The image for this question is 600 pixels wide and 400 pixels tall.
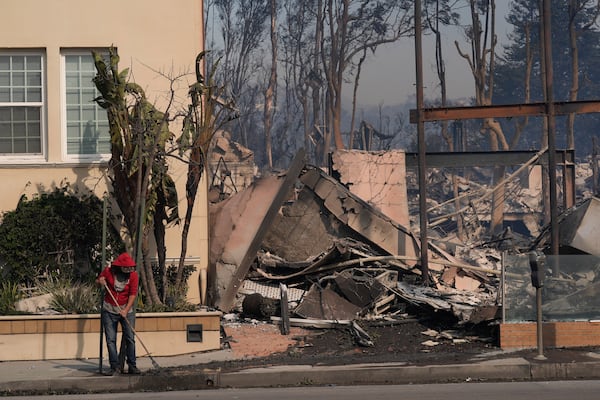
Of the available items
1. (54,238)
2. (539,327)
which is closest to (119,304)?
(54,238)

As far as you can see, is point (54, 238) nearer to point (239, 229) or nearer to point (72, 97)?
point (72, 97)

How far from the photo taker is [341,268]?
18.8 m

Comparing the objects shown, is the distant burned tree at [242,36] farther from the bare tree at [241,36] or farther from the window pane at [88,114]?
the window pane at [88,114]

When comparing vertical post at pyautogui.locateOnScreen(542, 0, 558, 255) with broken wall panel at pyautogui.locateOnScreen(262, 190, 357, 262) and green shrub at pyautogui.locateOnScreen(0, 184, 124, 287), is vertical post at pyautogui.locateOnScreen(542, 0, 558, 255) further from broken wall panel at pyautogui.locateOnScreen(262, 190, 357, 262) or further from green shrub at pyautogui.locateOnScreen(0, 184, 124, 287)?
green shrub at pyautogui.locateOnScreen(0, 184, 124, 287)

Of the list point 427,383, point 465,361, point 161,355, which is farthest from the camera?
point 161,355

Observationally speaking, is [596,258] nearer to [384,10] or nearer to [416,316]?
[416,316]

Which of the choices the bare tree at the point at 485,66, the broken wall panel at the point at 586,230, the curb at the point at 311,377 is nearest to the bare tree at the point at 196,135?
the curb at the point at 311,377

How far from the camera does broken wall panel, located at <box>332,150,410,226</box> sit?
87.2 ft

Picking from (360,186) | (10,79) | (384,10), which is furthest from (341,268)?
(384,10)

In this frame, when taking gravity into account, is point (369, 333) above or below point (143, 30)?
below

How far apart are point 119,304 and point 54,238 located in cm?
376

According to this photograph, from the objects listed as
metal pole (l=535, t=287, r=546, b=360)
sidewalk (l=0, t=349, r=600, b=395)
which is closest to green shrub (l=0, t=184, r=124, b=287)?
sidewalk (l=0, t=349, r=600, b=395)

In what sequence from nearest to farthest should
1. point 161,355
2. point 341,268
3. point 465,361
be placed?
point 465,361, point 161,355, point 341,268

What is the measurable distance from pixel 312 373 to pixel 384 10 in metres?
49.7
